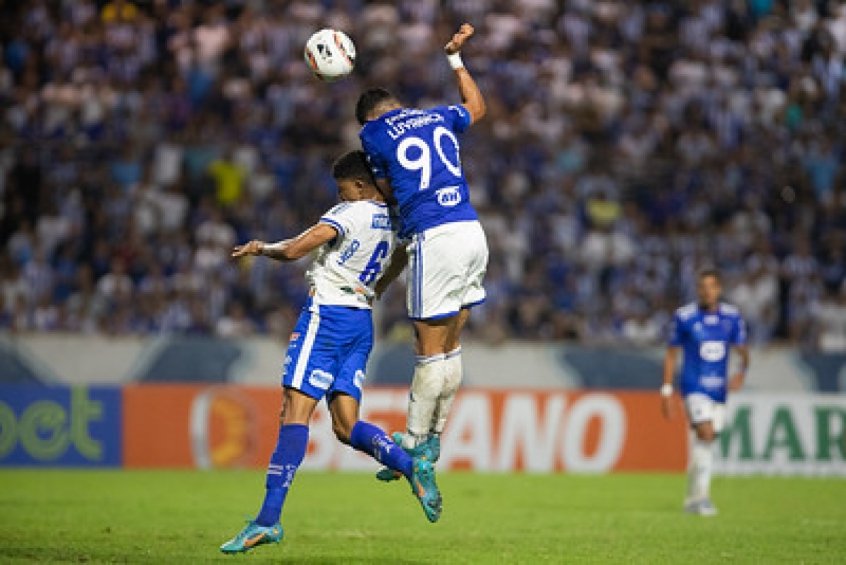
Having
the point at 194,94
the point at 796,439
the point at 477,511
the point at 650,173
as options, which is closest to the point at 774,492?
the point at 796,439

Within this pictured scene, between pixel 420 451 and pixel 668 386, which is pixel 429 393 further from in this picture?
pixel 668 386

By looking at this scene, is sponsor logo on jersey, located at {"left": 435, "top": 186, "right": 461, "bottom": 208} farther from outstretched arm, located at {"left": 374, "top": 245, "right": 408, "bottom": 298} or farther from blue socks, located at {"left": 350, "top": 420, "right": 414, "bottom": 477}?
blue socks, located at {"left": 350, "top": 420, "right": 414, "bottom": 477}

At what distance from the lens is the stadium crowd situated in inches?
864

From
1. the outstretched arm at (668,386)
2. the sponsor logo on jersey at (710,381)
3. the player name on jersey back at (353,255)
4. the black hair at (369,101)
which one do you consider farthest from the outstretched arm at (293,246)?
the sponsor logo on jersey at (710,381)

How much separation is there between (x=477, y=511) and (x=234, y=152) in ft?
30.8

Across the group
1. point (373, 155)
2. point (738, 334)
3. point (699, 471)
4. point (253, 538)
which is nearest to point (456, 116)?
point (373, 155)

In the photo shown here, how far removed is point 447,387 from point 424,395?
6.9 inches

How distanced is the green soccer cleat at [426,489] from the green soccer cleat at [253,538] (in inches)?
35.9

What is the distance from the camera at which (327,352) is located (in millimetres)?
10109

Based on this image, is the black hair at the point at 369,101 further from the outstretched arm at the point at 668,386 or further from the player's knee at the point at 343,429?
the outstretched arm at the point at 668,386

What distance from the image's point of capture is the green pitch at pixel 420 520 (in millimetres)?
10907

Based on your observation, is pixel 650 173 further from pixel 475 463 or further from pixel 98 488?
pixel 98 488

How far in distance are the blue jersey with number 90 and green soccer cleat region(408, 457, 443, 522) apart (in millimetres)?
1537

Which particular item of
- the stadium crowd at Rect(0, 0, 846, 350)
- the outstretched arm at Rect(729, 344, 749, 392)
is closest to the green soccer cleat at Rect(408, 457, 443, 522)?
the outstretched arm at Rect(729, 344, 749, 392)
